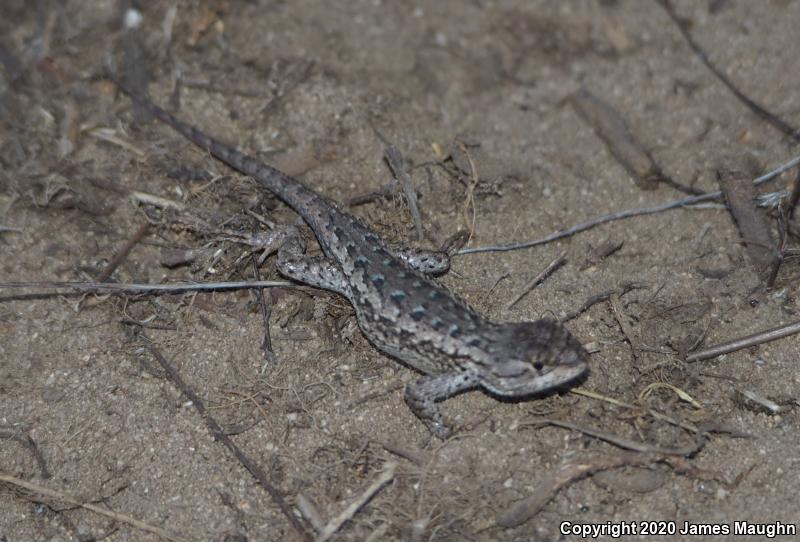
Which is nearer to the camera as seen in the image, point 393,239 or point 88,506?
point 88,506

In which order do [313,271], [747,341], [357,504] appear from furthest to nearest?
[313,271], [747,341], [357,504]

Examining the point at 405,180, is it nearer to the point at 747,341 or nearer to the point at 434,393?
the point at 434,393

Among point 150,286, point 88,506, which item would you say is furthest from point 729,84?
point 88,506

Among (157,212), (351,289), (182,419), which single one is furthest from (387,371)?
(157,212)
